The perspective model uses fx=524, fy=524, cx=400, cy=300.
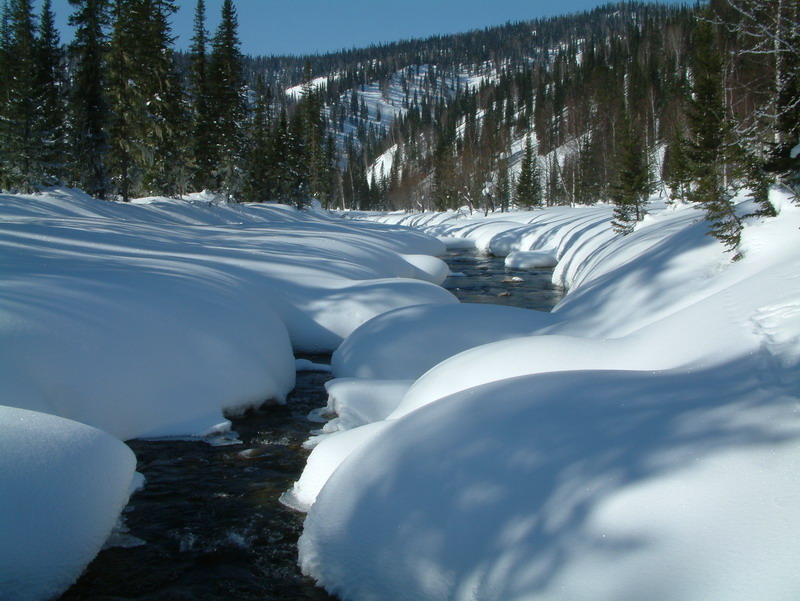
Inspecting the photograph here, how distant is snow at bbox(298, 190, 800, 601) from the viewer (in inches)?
84.8

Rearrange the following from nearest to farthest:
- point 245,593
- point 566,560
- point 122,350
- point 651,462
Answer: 1. point 566,560
2. point 651,462
3. point 245,593
4. point 122,350

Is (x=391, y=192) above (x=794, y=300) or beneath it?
above

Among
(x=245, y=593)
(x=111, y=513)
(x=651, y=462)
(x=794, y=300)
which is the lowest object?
(x=245, y=593)

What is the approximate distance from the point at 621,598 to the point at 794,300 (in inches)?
115

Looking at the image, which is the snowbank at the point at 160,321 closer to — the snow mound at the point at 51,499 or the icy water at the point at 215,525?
the icy water at the point at 215,525

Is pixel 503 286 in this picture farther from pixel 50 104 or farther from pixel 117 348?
pixel 50 104

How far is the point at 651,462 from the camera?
8.40ft

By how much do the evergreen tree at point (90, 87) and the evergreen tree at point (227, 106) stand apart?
10221mm

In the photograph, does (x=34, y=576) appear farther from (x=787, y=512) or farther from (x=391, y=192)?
(x=391, y=192)

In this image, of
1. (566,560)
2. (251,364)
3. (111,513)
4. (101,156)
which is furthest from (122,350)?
(101,156)

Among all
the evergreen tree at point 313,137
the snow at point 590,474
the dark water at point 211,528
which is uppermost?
the evergreen tree at point 313,137

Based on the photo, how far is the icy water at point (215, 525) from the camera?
3277 mm

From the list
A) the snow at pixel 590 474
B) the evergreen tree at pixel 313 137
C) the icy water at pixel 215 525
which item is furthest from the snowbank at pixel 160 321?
the evergreen tree at pixel 313 137

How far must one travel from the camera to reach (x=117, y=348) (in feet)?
18.1
